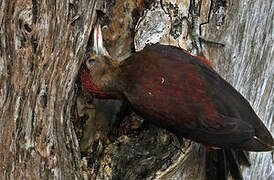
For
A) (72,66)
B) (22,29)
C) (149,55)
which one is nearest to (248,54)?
(149,55)

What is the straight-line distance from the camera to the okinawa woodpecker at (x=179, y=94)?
265 centimetres

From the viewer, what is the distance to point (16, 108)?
8.75 feet

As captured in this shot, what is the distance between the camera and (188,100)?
2668 millimetres

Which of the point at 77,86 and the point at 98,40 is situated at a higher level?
the point at 98,40

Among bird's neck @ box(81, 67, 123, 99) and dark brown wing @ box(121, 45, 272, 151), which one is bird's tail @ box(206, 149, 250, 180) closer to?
dark brown wing @ box(121, 45, 272, 151)

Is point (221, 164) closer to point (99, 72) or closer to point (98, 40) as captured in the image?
point (99, 72)

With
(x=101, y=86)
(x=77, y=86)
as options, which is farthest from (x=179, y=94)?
(x=77, y=86)

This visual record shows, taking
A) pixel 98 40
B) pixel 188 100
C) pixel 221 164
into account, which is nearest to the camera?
pixel 188 100

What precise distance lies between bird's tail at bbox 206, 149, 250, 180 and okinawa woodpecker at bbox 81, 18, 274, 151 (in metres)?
0.26

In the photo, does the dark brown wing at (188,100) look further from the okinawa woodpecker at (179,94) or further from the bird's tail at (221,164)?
the bird's tail at (221,164)

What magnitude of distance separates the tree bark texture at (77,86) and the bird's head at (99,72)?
5 centimetres

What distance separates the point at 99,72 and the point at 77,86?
14 centimetres

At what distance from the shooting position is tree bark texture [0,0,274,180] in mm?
2643

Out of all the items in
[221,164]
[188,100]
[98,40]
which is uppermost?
[98,40]
